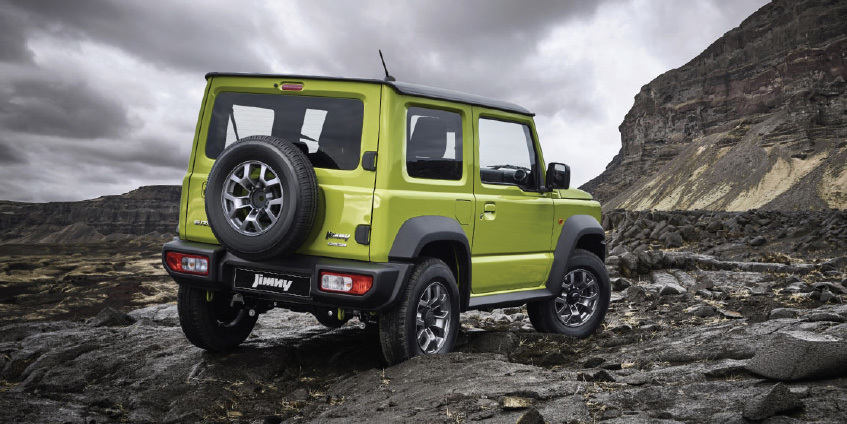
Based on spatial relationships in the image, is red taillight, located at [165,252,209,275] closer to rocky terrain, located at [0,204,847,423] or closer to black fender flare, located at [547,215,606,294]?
rocky terrain, located at [0,204,847,423]

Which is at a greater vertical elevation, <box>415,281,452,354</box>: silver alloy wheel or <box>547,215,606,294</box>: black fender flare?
<box>547,215,606,294</box>: black fender flare

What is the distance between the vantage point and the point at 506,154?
19.8ft

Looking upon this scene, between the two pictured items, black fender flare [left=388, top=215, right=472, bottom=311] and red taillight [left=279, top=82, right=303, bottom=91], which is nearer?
black fender flare [left=388, top=215, right=472, bottom=311]

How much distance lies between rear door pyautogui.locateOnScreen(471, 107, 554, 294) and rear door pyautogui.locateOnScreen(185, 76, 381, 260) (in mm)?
1193

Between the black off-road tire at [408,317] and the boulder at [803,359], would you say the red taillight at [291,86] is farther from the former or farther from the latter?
the boulder at [803,359]

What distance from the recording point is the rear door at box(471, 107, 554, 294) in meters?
5.62

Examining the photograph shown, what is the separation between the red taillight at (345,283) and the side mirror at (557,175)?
254 centimetres

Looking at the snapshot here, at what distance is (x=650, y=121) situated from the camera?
111750 millimetres

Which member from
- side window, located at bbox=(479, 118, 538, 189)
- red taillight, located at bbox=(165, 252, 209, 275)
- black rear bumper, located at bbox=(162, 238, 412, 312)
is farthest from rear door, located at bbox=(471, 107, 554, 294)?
red taillight, located at bbox=(165, 252, 209, 275)

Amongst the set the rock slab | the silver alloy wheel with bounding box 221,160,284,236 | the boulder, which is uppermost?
the silver alloy wheel with bounding box 221,160,284,236

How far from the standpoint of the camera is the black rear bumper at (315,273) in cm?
461

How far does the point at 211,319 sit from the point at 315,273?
5.16 feet

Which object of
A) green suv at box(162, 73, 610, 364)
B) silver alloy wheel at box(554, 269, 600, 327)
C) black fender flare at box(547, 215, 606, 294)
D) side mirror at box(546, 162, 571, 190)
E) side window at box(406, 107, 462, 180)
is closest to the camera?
green suv at box(162, 73, 610, 364)

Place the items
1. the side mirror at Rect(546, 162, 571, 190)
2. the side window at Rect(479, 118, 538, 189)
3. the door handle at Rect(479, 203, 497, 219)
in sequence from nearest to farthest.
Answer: the door handle at Rect(479, 203, 497, 219), the side window at Rect(479, 118, 538, 189), the side mirror at Rect(546, 162, 571, 190)
